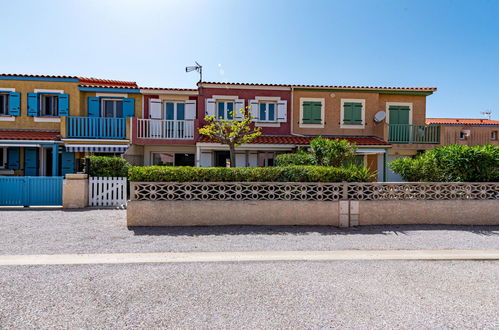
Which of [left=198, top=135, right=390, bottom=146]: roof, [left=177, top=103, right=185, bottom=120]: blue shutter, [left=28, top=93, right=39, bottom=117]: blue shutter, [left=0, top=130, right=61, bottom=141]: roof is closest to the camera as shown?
[left=0, top=130, right=61, bottom=141]: roof

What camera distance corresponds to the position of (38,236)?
6.15m

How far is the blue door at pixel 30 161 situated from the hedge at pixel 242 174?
39.6 ft

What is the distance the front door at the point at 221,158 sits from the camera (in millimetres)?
15992

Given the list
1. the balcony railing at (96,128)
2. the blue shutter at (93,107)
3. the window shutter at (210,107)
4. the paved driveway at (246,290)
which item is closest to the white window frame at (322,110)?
the window shutter at (210,107)

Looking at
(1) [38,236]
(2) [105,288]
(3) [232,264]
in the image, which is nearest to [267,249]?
(3) [232,264]

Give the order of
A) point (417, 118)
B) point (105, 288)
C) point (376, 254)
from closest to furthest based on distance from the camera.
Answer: point (105, 288)
point (376, 254)
point (417, 118)

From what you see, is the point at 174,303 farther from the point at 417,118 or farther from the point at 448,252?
the point at 417,118

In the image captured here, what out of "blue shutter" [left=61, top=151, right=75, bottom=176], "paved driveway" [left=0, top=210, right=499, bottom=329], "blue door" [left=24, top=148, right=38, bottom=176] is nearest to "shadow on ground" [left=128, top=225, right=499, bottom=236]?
"paved driveway" [left=0, top=210, right=499, bottom=329]

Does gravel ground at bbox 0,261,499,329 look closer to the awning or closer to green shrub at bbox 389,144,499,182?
green shrub at bbox 389,144,499,182

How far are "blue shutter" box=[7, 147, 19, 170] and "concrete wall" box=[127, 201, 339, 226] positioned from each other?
13319mm

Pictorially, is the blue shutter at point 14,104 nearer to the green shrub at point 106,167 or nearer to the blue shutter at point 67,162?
the blue shutter at point 67,162

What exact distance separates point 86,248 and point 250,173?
14.2 feet

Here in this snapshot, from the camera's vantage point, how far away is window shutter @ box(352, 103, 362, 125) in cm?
1636

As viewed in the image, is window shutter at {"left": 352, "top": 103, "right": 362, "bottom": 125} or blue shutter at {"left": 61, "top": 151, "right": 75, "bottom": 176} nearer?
blue shutter at {"left": 61, "top": 151, "right": 75, "bottom": 176}
